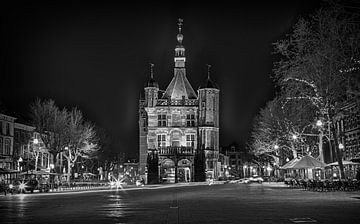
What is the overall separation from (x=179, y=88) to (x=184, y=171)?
647 inches

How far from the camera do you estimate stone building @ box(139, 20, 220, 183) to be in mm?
95250

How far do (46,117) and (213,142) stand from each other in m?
35.2

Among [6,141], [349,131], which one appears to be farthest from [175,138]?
[349,131]

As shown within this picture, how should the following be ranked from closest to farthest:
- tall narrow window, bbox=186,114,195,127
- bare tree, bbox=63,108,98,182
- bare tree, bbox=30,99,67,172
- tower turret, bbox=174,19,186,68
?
bare tree, bbox=30,99,67,172, bare tree, bbox=63,108,98,182, tall narrow window, bbox=186,114,195,127, tower turret, bbox=174,19,186,68

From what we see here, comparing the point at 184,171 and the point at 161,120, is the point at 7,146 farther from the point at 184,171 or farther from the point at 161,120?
the point at 184,171

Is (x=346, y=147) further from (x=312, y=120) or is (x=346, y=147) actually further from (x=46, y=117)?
(x=46, y=117)

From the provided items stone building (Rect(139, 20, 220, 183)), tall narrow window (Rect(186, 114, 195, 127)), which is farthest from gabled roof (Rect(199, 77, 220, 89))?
tall narrow window (Rect(186, 114, 195, 127))

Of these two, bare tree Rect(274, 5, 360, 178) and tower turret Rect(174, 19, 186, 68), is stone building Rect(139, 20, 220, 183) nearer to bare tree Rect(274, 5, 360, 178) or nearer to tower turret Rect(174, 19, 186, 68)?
tower turret Rect(174, 19, 186, 68)

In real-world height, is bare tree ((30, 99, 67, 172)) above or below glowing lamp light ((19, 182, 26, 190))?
above

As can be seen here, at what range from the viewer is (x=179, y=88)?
101562 mm

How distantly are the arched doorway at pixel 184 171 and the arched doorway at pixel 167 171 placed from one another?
1389 millimetres

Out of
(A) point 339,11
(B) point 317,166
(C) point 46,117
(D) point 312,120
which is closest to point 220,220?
(A) point 339,11

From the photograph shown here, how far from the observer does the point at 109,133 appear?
122 meters

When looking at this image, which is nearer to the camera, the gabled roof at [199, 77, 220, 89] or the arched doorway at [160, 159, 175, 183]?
the arched doorway at [160, 159, 175, 183]
